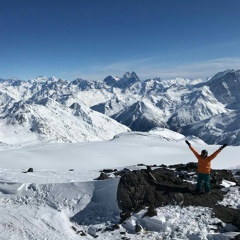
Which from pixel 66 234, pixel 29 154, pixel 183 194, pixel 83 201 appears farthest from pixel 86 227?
pixel 29 154

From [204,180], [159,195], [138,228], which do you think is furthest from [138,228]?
[204,180]

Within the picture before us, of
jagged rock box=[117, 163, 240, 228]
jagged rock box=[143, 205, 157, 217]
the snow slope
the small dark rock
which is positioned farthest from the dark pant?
the small dark rock

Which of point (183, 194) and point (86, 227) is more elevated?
point (183, 194)

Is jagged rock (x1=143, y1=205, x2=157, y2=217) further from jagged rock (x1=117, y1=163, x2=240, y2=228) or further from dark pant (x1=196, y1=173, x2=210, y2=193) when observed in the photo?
dark pant (x1=196, y1=173, x2=210, y2=193)

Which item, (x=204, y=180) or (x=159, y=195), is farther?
(x=204, y=180)

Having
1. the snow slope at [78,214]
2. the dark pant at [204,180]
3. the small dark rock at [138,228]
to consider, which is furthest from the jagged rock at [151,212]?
the dark pant at [204,180]

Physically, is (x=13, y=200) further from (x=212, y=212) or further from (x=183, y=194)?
(x=212, y=212)

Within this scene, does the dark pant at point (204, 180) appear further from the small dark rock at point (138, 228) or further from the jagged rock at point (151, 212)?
the small dark rock at point (138, 228)

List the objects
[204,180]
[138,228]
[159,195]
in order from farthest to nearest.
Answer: [204,180] < [159,195] < [138,228]

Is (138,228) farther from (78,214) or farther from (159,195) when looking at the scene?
(78,214)
